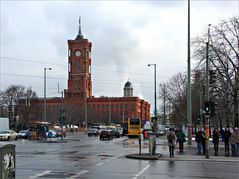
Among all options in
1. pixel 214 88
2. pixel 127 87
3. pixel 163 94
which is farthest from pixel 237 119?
pixel 127 87

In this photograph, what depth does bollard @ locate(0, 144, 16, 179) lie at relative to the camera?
9.18 meters

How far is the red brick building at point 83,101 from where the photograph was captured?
137 meters

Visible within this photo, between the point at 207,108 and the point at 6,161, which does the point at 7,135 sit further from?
the point at 6,161

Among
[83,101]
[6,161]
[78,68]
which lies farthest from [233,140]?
[78,68]

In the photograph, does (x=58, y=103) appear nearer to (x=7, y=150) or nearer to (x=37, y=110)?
(x=37, y=110)

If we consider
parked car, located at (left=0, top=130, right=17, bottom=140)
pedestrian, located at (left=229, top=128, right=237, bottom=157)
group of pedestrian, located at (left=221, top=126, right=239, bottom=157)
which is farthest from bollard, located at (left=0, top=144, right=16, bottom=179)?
parked car, located at (left=0, top=130, right=17, bottom=140)

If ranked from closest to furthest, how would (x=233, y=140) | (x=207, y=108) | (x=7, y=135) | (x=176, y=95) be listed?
(x=207, y=108) < (x=233, y=140) < (x=7, y=135) < (x=176, y=95)

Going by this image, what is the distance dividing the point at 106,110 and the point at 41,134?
98.8 meters

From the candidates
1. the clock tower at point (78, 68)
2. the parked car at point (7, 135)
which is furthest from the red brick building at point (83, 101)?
the parked car at point (7, 135)

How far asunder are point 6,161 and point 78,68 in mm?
145732

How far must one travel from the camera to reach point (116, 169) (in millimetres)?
19422

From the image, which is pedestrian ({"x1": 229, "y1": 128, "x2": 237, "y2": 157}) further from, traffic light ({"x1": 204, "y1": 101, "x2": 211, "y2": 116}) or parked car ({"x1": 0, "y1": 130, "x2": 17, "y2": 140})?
parked car ({"x1": 0, "y1": 130, "x2": 17, "y2": 140})

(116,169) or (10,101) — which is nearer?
(116,169)

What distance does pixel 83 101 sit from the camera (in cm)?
15038
